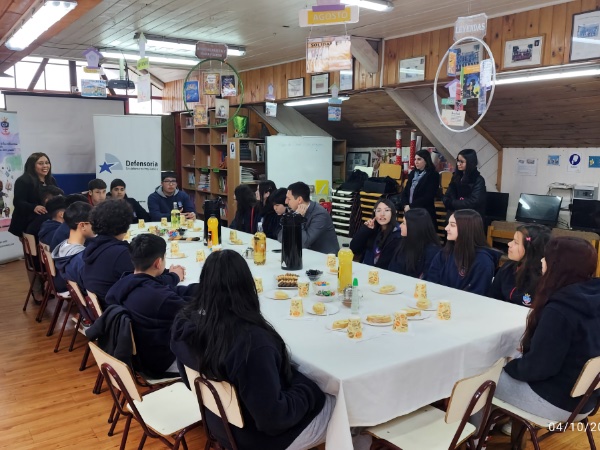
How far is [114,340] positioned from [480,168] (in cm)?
553

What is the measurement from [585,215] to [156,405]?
4.97m

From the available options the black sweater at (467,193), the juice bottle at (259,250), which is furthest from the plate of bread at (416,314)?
the black sweater at (467,193)

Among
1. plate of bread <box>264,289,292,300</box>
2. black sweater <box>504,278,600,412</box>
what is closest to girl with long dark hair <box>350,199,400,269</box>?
plate of bread <box>264,289,292,300</box>

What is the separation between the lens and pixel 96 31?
568 cm

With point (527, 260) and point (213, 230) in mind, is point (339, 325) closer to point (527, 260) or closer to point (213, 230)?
point (527, 260)

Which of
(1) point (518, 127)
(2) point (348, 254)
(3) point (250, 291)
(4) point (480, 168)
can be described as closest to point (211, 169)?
(4) point (480, 168)

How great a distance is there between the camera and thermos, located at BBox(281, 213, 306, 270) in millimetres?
3334

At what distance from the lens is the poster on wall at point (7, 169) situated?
659 cm

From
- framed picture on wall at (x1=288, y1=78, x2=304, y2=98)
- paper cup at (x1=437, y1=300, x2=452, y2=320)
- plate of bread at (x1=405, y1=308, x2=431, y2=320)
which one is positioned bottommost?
plate of bread at (x1=405, y1=308, x2=431, y2=320)

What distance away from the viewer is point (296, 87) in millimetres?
7230

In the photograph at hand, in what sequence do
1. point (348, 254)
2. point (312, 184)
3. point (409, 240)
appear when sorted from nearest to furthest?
point (348, 254) < point (409, 240) < point (312, 184)

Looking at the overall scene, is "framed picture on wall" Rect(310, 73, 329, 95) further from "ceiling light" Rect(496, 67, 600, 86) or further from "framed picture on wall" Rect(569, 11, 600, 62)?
"framed picture on wall" Rect(569, 11, 600, 62)

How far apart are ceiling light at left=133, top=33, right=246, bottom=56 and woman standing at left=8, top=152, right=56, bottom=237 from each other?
1.80m

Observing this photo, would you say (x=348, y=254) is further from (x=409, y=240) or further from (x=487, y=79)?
(x=487, y=79)
